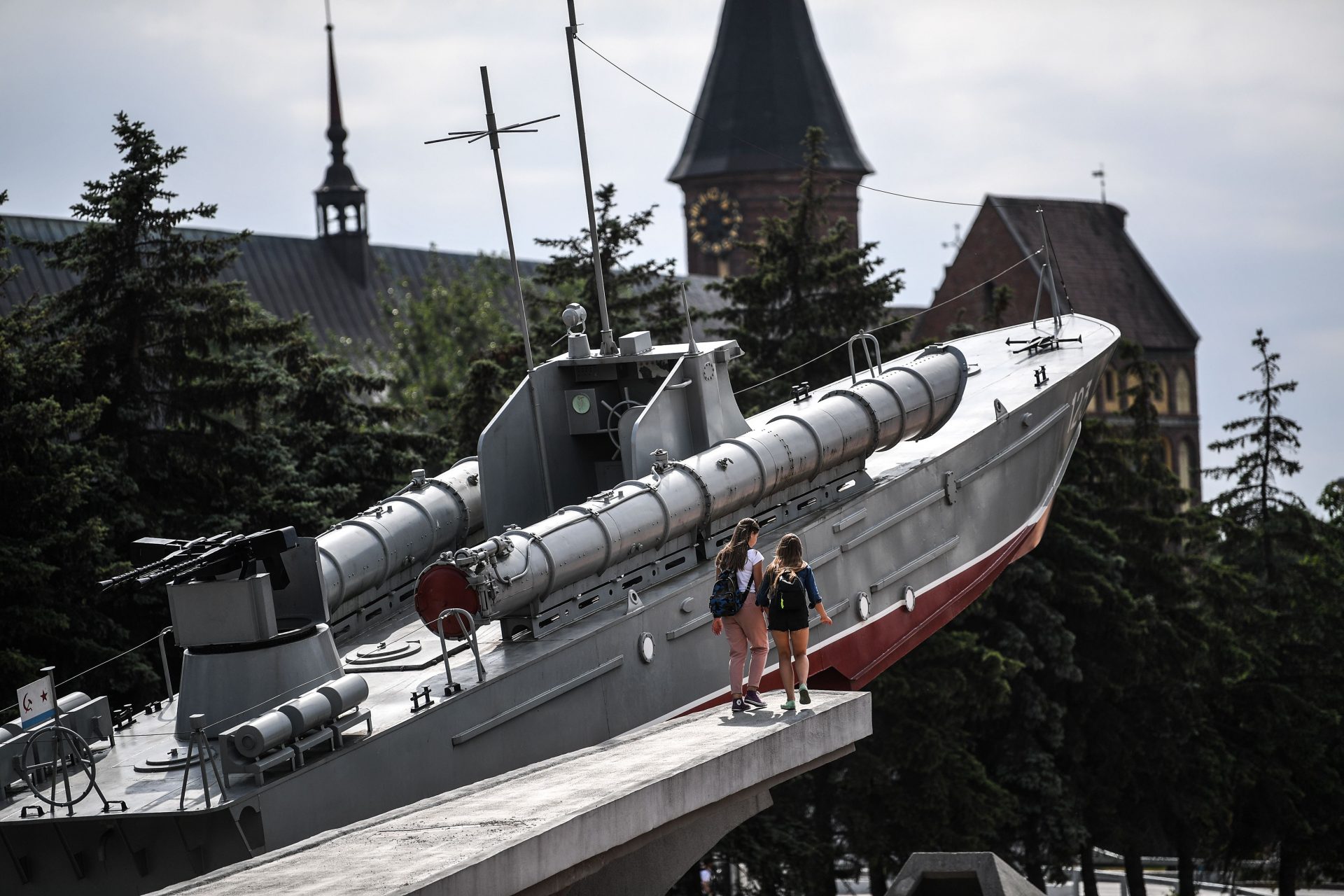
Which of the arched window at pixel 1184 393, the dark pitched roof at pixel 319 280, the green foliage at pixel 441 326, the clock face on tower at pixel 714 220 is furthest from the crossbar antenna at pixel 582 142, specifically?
the clock face on tower at pixel 714 220

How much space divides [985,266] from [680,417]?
49.6 m

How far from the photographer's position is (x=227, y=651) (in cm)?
1460

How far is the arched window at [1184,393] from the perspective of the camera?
73.9 m

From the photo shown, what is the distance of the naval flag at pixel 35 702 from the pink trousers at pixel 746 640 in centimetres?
556

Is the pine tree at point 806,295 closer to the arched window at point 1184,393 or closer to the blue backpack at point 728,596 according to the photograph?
the blue backpack at point 728,596

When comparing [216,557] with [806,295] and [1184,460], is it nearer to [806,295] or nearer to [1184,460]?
[806,295]

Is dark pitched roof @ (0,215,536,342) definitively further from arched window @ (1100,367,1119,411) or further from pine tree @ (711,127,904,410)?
pine tree @ (711,127,904,410)

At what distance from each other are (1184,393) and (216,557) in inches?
2586

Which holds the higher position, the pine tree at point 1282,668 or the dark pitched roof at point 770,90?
the dark pitched roof at point 770,90

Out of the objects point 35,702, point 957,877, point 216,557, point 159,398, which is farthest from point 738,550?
point 159,398

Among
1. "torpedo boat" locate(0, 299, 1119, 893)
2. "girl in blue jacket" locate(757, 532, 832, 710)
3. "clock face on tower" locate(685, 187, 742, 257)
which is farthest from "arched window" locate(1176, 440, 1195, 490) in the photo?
"girl in blue jacket" locate(757, 532, 832, 710)

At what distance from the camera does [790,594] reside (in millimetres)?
13711

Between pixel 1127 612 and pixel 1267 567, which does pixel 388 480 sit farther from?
pixel 1267 567

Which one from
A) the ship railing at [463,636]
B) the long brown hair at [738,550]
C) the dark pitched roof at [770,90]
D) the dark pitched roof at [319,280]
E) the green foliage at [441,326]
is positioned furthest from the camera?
the dark pitched roof at [770,90]
